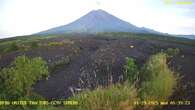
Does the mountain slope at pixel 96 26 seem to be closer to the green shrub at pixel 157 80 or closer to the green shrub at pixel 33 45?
the green shrub at pixel 33 45

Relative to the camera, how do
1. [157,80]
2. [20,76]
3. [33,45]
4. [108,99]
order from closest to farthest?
[108,99], [157,80], [20,76], [33,45]

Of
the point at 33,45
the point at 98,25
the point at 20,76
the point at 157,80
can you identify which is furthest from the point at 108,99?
the point at 98,25

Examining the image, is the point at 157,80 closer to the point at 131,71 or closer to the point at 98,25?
the point at 131,71

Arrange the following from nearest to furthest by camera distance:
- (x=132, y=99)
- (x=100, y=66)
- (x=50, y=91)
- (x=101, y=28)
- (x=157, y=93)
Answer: (x=132, y=99) < (x=157, y=93) < (x=50, y=91) < (x=100, y=66) < (x=101, y=28)

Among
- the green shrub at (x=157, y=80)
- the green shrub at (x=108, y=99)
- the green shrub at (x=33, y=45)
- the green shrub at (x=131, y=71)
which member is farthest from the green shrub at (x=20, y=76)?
the green shrub at (x=157, y=80)

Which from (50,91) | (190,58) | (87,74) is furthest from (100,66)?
(190,58)

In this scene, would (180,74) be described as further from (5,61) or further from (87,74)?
(5,61)
